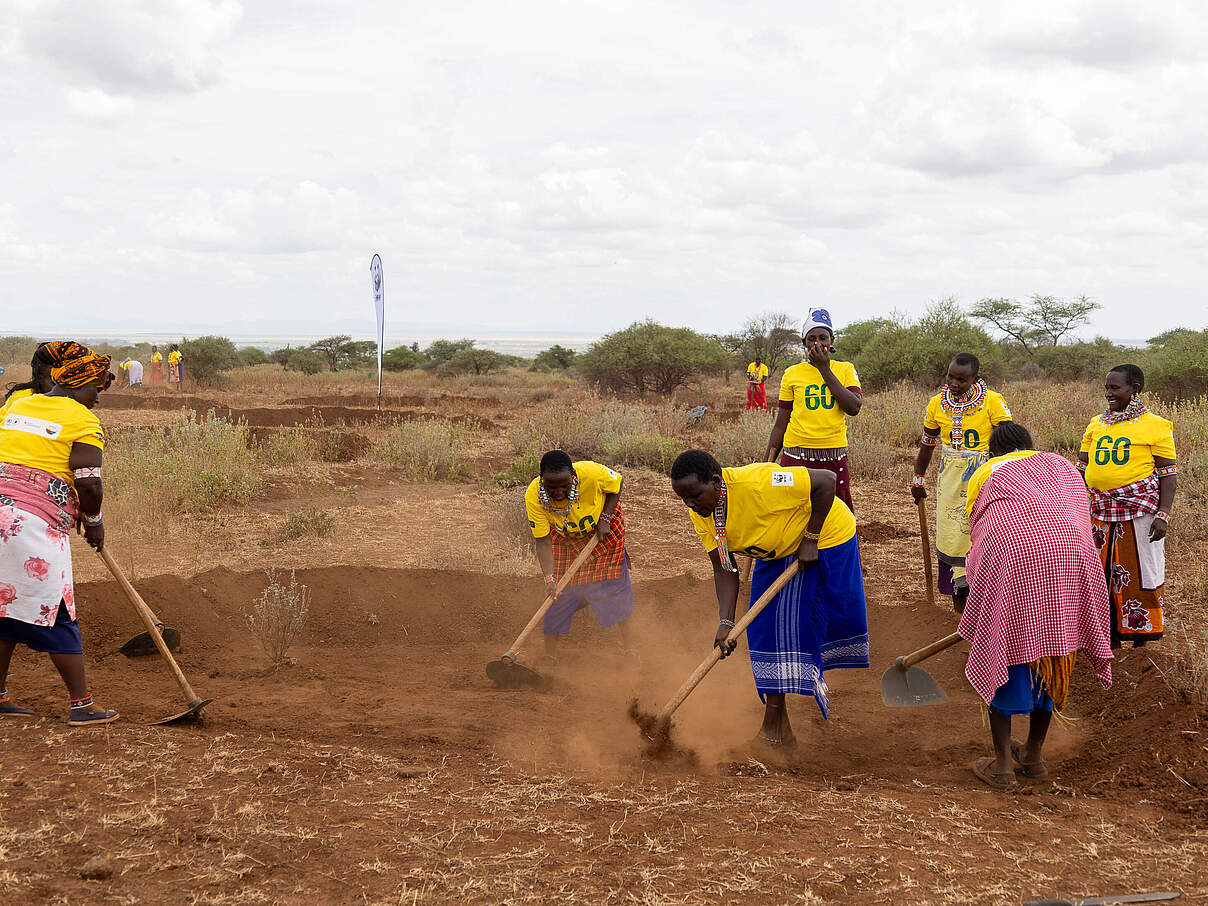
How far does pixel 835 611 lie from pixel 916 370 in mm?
16889

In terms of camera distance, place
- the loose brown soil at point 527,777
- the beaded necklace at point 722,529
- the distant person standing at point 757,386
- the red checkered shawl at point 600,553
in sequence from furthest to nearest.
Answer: the distant person standing at point 757,386
the red checkered shawl at point 600,553
the beaded necklace at point 722,529
the loose brown soil at point 527,777

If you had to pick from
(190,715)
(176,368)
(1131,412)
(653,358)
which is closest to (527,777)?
(190,715)

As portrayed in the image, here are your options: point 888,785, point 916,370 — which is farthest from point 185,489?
point 916,370

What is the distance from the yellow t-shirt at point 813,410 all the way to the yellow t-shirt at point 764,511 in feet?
5.65

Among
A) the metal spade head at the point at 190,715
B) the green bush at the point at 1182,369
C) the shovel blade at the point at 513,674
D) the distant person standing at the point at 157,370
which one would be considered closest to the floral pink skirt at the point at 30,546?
the metal spade head at the point at 190,715

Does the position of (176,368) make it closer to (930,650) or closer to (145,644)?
(145,644)

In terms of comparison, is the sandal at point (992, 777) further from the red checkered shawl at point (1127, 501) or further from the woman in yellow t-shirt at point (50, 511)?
the woman in yellow t-shirt at point (50, 511)

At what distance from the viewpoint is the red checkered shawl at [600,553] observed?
5328 mm

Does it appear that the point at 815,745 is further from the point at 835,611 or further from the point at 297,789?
the point at 297,789

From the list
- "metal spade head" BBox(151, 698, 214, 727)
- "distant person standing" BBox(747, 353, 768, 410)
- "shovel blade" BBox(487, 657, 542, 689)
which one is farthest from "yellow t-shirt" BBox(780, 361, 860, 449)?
"distant person standing" BBox(747, 353, 768, 410)

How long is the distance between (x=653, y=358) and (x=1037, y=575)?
20399 mm

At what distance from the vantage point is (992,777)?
3.74m

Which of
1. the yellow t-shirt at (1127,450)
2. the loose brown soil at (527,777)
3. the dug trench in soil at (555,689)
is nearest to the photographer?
the loose brown soil at (527,777)

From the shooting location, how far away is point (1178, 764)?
367cm
